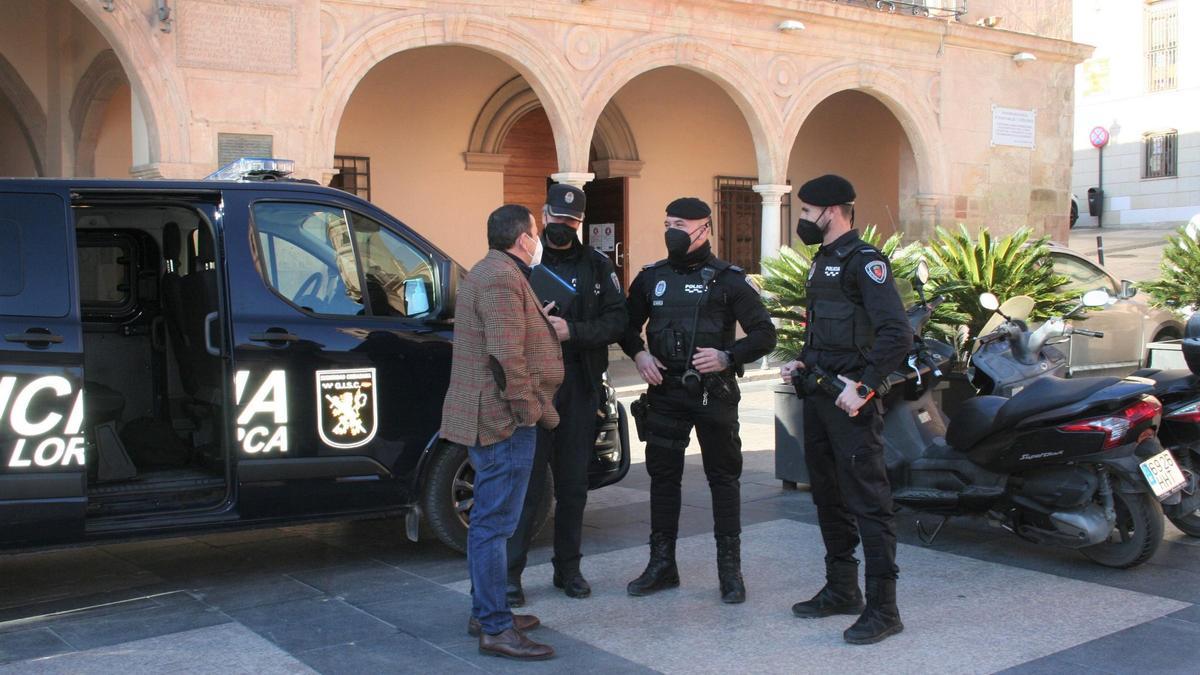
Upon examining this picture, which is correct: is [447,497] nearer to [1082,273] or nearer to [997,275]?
[997,275]

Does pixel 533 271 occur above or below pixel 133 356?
above

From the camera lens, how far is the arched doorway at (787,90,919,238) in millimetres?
19281

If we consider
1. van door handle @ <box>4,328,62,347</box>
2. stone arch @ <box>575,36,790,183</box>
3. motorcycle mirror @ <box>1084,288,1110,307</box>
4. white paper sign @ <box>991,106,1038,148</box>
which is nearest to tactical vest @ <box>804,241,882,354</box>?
motorcycle mirror @ <box>1084,288,1110,307</box>

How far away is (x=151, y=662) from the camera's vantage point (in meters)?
4.25

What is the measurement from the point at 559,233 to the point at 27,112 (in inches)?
461

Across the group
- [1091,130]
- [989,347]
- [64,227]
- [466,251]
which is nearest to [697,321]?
[989,347]

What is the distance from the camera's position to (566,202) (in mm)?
4895

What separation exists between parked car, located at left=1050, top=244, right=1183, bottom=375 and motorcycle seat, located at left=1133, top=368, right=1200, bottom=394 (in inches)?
170

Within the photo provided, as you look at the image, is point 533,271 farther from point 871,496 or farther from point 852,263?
point 871,496

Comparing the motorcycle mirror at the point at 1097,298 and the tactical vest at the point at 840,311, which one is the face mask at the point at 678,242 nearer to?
the tactical vest at the point at 840,311

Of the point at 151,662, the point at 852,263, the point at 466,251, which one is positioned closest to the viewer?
the point at 151,662

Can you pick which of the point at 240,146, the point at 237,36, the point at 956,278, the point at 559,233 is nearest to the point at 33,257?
the point at 559,233

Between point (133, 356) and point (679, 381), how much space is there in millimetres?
2881

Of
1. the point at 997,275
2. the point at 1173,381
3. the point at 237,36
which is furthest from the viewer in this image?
the point at 237,36
